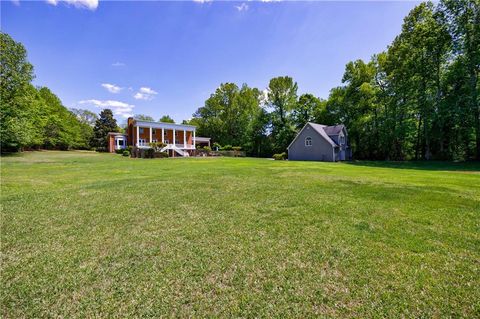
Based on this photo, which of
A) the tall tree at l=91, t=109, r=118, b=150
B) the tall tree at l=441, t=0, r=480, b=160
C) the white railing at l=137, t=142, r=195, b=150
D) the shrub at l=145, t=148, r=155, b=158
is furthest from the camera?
the tall tree at l=91, t=109, r=118, b=150

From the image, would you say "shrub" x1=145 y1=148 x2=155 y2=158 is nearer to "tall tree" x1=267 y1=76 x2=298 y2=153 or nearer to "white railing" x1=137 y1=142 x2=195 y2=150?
"white railing" x1=137 y1=142 x2=195 y2=150

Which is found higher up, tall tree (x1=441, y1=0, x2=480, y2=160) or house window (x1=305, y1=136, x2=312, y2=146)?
tall tree (x1=441, y1=0, x2=480, y2=160)

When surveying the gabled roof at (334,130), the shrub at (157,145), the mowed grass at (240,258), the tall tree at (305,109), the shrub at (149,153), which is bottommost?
the mowed grass at (240,258)

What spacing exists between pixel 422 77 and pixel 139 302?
33.2 m

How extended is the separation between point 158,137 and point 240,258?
3952 cm

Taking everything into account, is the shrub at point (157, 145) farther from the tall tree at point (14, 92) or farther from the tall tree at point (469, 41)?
the tall tree at point (469, 41)

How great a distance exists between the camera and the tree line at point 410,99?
21.8 meters

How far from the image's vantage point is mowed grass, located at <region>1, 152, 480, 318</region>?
2.48m

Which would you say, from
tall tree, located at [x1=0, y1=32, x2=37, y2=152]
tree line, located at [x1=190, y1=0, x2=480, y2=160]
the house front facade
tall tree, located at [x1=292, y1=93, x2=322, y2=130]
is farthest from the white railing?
tall tree, located at [x1=292, y1=93, x2=322, y2=130]

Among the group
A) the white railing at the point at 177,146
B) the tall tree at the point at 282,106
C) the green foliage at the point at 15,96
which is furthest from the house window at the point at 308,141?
the green foliage at the point at 15,96

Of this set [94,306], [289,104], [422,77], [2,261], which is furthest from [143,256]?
[289,104]

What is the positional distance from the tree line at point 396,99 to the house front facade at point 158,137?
11.8 meters

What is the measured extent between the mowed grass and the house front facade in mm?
30743

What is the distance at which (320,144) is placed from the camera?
30078 millimetres
